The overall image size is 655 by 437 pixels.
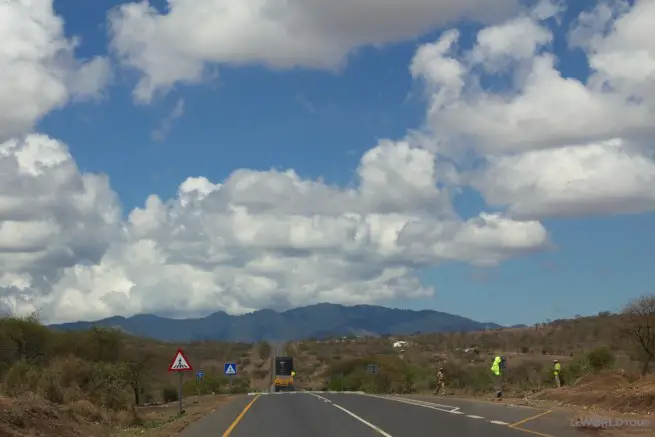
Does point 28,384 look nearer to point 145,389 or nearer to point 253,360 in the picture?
point 145,389

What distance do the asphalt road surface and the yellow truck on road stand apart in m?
52.7

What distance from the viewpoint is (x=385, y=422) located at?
90.0 feet

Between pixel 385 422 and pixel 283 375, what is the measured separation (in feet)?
205

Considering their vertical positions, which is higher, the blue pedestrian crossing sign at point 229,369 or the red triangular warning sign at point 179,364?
the blue pedestrian crossing sign at point 229,369

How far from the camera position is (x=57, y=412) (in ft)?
87.4

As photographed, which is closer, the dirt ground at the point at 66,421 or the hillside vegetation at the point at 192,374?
the dirt ground at the point at 66,421

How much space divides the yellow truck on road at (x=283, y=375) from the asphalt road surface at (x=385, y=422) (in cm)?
5269

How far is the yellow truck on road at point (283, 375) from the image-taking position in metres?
88.2

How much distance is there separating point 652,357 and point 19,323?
43969 millimetres

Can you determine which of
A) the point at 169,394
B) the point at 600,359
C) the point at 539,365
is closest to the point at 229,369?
the point at 169,394

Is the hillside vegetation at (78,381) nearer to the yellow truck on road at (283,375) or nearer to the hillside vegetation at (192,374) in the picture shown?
the hillside vegetation at (192,374)

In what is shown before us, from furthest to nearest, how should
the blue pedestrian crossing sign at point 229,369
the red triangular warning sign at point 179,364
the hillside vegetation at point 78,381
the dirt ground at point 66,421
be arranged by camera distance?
the blue pedestrian crossing sign at point 229,369 → the red triangular warning sign at point 179,364 → the hillside vegetation at point 78,381 → the dirt ground at point 66,421

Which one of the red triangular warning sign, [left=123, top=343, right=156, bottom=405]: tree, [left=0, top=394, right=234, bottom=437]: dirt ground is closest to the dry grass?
the red triangular warning sign

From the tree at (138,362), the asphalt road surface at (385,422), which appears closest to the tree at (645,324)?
the asphalt road surface at (385,422)
